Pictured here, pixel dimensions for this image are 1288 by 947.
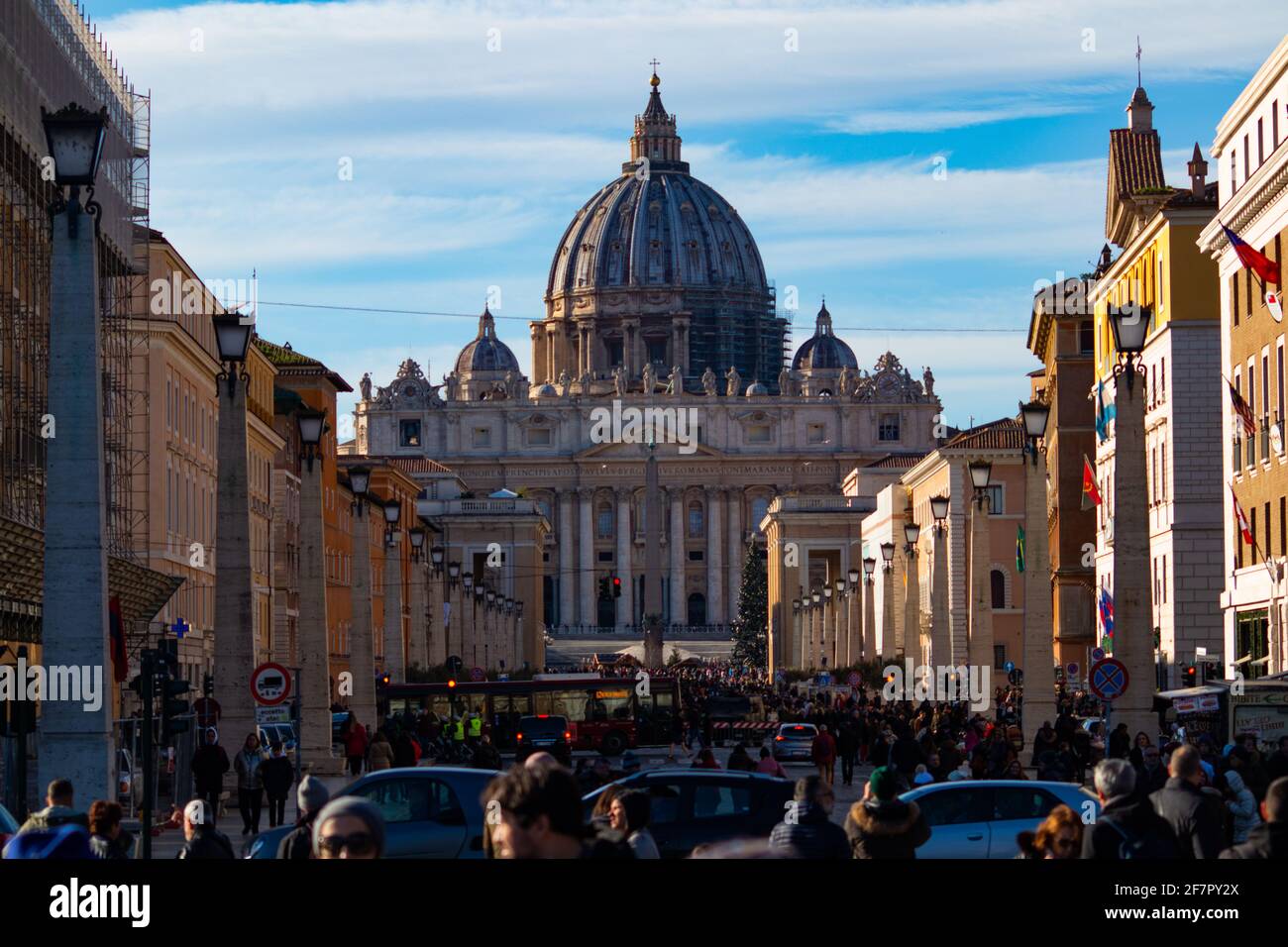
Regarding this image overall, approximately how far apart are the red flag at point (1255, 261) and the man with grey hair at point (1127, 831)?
2411cm

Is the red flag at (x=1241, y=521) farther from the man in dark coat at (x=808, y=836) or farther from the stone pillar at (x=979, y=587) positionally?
the man in dark coat at (x=808, y=836)

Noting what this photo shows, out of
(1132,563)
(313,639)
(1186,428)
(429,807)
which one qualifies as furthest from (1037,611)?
(429,807)

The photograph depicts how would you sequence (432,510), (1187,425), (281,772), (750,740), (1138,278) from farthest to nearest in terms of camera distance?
(432,510) < (750,740) < (1138,278) < (1187,425) < (281,772)

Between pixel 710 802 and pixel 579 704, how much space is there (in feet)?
137

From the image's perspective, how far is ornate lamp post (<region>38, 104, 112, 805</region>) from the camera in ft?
56.5

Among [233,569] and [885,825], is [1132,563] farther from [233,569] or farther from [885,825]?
[885,825]

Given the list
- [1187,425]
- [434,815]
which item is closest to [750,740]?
[1187,425]

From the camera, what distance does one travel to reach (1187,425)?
5203 cm

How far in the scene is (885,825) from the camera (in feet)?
41.6

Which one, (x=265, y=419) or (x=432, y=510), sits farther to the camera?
(x=432, y=510)

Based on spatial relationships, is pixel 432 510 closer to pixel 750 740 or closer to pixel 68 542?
pixel 750 740

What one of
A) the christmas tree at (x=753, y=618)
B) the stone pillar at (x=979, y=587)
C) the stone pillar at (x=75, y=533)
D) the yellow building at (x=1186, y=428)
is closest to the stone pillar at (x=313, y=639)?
the stone pillar at (x=979, y=587)

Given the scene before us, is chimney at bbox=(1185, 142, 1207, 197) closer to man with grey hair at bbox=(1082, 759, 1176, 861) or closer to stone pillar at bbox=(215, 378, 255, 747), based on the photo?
stone pillar at bbox=(215, 378, 255, 747)
